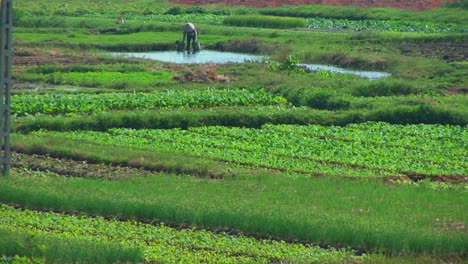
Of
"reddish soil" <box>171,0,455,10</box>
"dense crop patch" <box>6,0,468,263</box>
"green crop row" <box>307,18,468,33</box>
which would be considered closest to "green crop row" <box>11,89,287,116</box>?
"dense crop patch" <box>6,0,468,263</box>

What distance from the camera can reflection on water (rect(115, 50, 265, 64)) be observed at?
36875mm

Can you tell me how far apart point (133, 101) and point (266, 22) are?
2670cm

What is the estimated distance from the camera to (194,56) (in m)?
38.5

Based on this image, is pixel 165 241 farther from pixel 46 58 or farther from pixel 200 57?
pixel 200 57

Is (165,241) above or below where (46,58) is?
above

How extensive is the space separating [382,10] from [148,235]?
1630 inches

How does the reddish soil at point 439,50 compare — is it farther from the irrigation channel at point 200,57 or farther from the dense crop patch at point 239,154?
the irrigation channel at point 200,57

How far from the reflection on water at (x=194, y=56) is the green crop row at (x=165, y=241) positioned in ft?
75.2

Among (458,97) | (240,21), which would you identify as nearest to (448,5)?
(240,21)

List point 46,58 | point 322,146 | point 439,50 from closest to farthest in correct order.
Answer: point 322,146
point 46,58
point 439,50

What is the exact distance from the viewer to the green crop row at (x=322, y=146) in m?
17.9

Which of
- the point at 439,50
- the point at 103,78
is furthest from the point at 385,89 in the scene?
the point at 439,50

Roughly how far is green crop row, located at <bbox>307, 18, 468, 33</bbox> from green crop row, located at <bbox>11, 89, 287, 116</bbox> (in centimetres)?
2094

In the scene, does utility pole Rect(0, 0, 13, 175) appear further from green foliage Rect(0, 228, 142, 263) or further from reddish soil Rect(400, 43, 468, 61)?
reddish soil Rect(400, 43, 468, 61)
